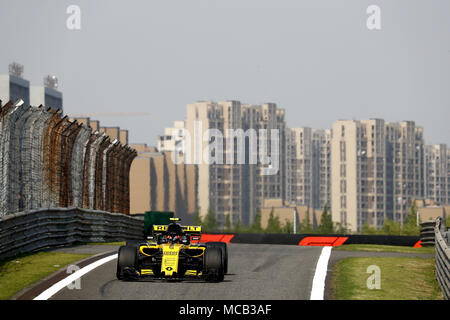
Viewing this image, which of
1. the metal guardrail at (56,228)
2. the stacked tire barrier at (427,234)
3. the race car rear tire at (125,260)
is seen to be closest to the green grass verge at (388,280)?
the race car rear tire at (125,260)

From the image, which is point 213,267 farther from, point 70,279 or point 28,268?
point 28,268

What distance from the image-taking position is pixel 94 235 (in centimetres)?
2350

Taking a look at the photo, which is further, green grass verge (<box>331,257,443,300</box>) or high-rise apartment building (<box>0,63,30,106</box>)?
high-rise apartment building (<box>0,63,30,106</box>)

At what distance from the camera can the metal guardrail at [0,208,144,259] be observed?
54.3ft

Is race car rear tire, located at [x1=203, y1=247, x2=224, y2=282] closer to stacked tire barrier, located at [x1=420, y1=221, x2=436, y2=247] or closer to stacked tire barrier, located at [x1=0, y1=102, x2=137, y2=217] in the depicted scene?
stacked tire barrier, located at [x1=0, y1=102, x2=137, y2=217]

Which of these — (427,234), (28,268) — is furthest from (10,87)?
(28,268)

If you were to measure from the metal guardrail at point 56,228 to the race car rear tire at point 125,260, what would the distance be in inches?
131

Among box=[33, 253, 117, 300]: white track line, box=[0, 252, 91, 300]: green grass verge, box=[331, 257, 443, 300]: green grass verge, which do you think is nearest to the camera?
box=[33, 253, 117, 300]: white track line

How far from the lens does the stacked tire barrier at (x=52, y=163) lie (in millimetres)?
16609

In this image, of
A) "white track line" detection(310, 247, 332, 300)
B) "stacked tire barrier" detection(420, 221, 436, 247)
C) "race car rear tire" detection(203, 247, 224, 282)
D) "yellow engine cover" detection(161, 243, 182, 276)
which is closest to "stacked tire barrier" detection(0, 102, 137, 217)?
"yellow engine cover" detection(161, 243, 182, 276)

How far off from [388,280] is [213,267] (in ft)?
9.91

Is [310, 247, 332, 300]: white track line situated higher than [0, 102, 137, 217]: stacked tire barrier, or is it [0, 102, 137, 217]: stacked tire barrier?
[0, 102, 137, 217]: stacked tire barrier

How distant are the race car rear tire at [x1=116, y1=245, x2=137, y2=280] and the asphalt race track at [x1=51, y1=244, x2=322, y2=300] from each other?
148 millimetres
